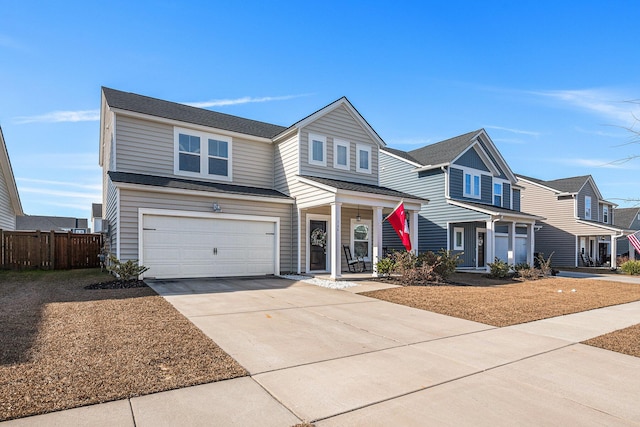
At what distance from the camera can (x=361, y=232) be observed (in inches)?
615

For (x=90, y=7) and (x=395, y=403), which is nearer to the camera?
(x=395, y=403)

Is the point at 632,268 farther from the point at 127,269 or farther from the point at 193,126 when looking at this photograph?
the point at 127,269

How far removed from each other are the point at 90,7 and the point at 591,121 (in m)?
11.0

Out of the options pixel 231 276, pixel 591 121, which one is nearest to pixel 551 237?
pixel 231 276

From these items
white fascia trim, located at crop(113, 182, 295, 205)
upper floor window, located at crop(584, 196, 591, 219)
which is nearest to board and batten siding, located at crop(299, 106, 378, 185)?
white fascia trim, located at crop(113, 182, 295, 205)

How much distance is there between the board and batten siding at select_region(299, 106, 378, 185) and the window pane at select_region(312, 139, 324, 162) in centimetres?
28

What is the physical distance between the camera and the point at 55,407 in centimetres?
295

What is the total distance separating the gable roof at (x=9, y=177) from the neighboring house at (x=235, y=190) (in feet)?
12.7

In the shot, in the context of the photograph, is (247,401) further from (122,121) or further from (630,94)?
(122,121)

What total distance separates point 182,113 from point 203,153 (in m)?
1.94

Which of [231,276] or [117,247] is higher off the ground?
[117,247]

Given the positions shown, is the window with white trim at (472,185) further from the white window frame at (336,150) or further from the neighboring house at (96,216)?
the neighboring house at (96,216)

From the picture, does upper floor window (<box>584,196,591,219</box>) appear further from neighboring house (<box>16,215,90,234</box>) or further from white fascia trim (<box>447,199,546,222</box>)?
neighboring house (<box>16,215,90,234</box>)

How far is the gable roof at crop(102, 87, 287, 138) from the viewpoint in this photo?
12375 mm
